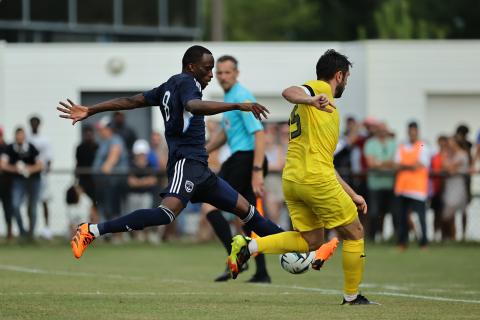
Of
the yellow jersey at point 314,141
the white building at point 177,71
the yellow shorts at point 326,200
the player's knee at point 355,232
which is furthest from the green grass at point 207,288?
the white building at point 177,71

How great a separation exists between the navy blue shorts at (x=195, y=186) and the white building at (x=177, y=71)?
17.3 metres

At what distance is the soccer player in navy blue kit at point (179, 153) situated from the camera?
418 inches

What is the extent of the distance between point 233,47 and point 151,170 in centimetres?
633

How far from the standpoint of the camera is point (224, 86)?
13.5 m

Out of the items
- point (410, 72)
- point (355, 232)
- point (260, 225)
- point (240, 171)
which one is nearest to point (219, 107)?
point (355, 232)

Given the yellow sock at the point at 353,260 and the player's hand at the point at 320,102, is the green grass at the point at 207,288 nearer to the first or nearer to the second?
the yellow sock at the point at 353,260

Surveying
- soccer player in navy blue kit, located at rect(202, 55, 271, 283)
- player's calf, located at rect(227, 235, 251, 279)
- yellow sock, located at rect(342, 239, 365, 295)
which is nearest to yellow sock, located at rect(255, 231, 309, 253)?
player's calf, located at rect(227, 235, 251, 279)

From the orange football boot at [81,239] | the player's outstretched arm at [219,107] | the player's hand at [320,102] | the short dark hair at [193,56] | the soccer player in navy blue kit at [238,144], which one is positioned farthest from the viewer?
the soccer player in navy blue kit at [238,144]

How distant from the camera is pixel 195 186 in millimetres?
10812

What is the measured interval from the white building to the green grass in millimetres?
8205

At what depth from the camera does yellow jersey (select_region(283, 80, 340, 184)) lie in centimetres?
997

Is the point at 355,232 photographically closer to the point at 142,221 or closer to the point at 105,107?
the point at 142,221

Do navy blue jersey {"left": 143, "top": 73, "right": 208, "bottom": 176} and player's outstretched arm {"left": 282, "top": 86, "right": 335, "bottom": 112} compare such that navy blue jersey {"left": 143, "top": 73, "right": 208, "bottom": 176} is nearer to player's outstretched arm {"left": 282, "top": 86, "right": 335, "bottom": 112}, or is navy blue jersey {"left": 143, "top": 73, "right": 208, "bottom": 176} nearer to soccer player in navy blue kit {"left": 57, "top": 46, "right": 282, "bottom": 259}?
soccer player in navy blue kit {"left": 57, "top": 46, "right": 282, "bottom": 259}

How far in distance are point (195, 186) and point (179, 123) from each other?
549 millimetres
